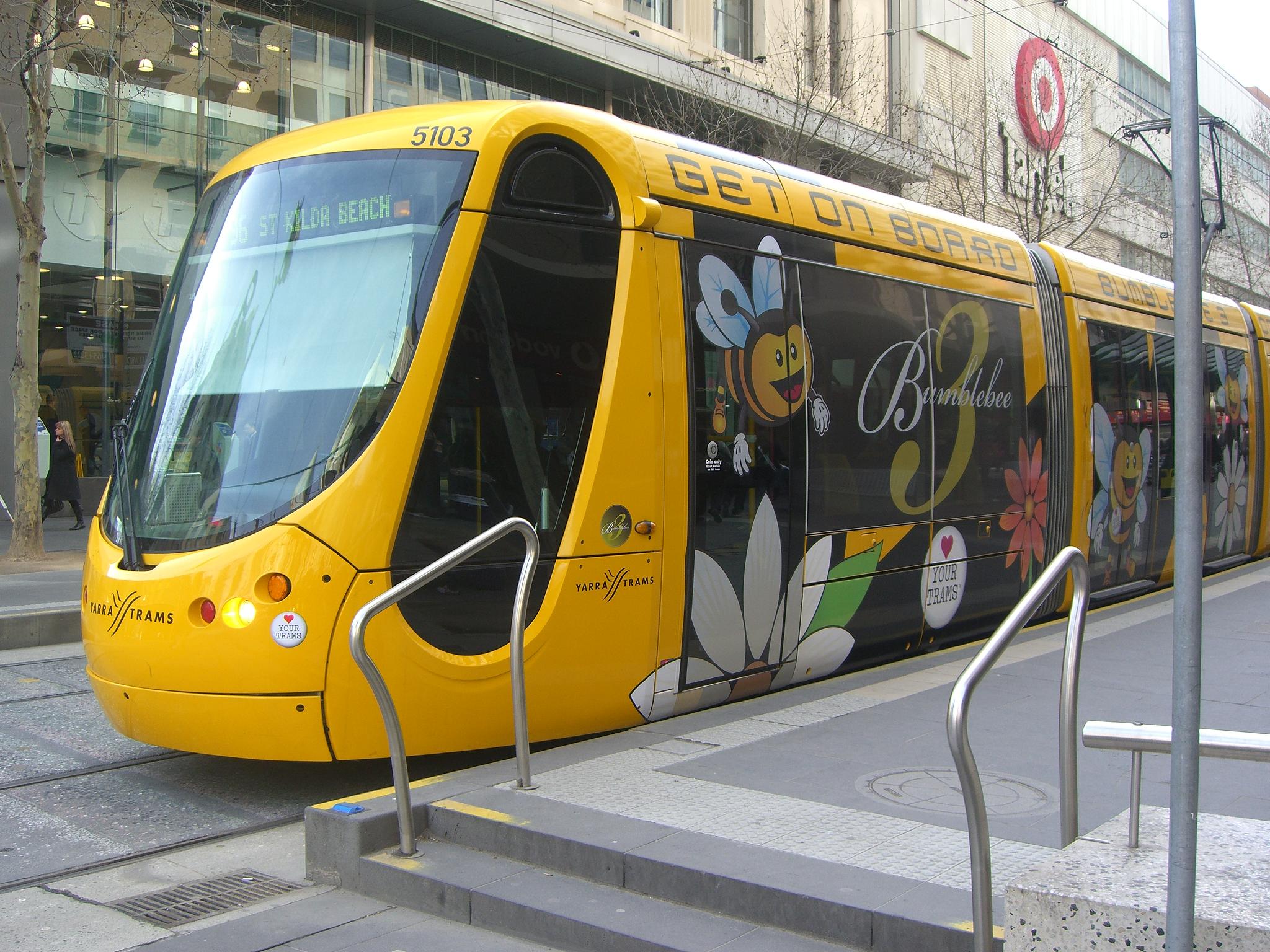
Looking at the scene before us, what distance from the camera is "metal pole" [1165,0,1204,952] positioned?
89.4 inches

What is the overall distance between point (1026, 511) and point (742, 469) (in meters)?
3.85

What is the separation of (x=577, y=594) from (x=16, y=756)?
10.8ft

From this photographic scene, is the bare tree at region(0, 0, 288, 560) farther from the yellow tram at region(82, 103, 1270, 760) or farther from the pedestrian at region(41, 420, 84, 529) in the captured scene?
the yellow tram at region(82, 103, 1270, 760)

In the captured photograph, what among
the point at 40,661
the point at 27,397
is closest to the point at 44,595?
the point at 40,661

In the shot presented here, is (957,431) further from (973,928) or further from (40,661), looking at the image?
(40,661)

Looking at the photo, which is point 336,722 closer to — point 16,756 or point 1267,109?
point 16,756

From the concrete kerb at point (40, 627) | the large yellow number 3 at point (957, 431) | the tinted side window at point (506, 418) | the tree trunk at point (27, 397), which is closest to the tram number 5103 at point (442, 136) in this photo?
the tinted side window at point (506, 418)

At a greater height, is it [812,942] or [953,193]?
[953,193]

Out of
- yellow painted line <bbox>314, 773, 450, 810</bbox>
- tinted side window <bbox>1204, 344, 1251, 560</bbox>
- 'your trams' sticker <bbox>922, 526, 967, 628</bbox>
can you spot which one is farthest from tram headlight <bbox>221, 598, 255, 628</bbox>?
tinted side window <bbox>1204, 344, 1251, 560</bbox>

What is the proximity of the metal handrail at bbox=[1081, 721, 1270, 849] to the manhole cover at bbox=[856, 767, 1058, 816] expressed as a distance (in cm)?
143

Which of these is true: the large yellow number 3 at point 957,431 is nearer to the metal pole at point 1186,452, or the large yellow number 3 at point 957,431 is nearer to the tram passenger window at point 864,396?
the tram passenger window at point 864,396

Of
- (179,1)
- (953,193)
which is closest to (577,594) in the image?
(179,1)

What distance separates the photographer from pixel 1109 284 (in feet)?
36.8

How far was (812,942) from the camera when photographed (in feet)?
12.4
